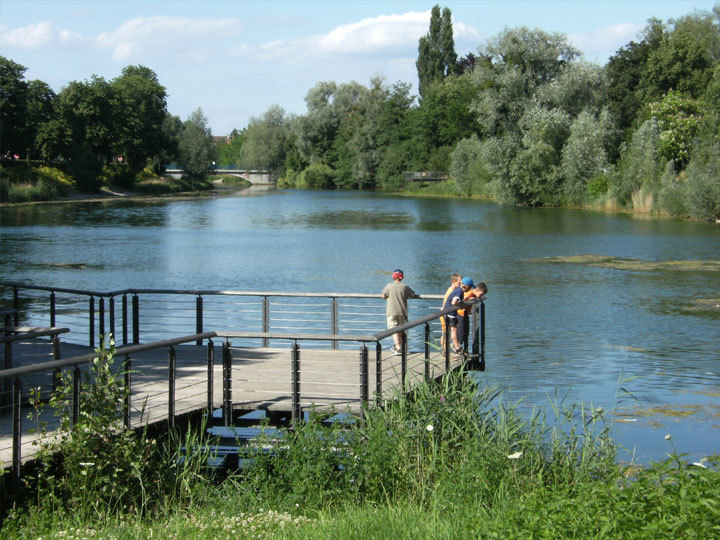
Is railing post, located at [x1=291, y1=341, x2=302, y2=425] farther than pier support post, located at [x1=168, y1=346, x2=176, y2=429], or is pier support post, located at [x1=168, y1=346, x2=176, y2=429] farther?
railing post, located at [x1=291, y1=341, x2=302, y2=425]

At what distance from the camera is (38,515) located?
694 centimetres

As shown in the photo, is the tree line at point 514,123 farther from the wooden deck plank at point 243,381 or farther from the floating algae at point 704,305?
the wooden deck plank at point 243,381

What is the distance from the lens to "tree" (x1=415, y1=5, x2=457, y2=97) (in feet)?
378

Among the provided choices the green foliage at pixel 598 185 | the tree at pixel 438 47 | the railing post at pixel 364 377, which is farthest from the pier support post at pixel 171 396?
the tree at pixel 438 47

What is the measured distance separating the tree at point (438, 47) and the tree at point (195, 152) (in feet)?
107

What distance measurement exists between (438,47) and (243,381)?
363ft

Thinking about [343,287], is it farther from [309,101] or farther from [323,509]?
[309,101]

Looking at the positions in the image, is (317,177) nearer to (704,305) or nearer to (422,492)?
(704,305)

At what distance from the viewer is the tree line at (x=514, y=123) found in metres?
61.9

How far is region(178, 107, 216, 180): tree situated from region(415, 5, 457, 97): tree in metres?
32.6

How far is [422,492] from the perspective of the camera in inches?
312

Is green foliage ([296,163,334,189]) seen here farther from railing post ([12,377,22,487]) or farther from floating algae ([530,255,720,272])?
railing post ([12,377,22,487])

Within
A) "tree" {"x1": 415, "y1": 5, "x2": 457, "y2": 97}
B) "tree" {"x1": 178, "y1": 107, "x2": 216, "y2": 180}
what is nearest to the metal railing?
"tree" {"x1": 415, "y1": 5, "x2": 457, "y2": 97}

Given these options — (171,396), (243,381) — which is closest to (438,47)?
(243,381)
